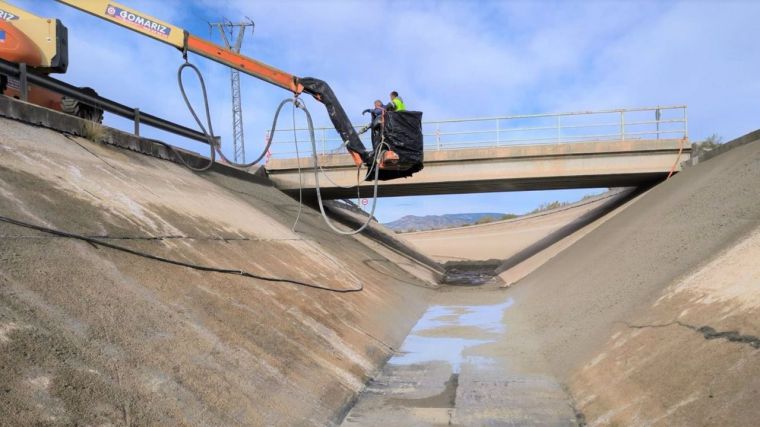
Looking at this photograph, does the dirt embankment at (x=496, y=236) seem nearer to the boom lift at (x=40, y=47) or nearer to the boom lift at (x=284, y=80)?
the boom lift at (x=284, y=80)

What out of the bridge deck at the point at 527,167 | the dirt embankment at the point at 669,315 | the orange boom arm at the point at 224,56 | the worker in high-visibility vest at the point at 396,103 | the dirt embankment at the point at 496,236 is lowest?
the dirt embankment at the point at 496,236

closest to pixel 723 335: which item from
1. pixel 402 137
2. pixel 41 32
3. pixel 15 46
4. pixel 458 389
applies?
pixel 458 389

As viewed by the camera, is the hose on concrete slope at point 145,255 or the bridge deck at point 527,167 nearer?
the hose on concrete slope at point 145,255

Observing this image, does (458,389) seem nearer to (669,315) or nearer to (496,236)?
(669,315)

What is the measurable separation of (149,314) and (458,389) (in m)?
4.12

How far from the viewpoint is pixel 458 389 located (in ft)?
24.3

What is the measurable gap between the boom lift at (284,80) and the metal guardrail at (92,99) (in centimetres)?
174

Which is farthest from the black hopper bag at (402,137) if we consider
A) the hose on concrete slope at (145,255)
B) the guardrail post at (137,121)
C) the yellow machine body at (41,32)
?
the yellow machine body at (41,32)

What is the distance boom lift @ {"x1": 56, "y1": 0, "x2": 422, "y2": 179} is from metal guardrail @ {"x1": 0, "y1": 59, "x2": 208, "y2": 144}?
1739mm

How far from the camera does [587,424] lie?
584 centimetres

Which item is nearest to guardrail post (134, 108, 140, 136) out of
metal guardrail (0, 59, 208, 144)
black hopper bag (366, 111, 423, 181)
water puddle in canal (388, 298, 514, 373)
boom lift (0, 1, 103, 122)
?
metal guardrail (0, 59, 208, 144)

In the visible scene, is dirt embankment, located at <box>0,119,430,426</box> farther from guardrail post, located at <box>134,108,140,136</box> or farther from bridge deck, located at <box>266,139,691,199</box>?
bridge deck, located at <box>266,139,691,199</box>

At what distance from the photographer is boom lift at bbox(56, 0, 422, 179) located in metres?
11.6

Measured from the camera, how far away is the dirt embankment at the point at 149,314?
4008 mm
